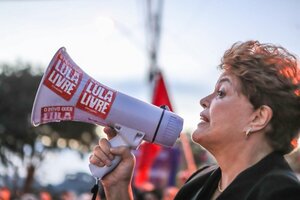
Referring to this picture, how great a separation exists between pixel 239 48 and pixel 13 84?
105 ft

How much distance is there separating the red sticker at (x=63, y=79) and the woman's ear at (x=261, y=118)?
2.58 ft

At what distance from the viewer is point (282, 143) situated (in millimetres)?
2137

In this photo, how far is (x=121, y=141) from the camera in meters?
2.46

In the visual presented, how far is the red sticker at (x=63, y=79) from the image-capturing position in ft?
8.07

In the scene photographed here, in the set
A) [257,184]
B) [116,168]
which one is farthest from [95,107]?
[257,184]

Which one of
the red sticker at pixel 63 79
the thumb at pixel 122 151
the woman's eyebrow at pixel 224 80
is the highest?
the woman's eyebrow at pixel 224 80

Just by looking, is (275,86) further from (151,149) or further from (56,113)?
(151,149)

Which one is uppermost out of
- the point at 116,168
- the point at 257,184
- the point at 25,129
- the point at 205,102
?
the point at 205,102

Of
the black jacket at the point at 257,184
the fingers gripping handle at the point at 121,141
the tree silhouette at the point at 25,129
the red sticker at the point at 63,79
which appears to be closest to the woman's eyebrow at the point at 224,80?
the black jacket at the point at 257,184

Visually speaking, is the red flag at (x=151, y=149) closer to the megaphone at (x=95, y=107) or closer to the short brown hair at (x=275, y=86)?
the megaphone at (x=95, y=107)

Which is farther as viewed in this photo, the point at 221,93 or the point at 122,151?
the point at 122,151

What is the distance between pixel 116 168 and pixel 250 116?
1.98ft

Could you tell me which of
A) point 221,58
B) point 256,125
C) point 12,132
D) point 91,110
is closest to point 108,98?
point 91,110

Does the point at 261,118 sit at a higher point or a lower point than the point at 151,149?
higher
